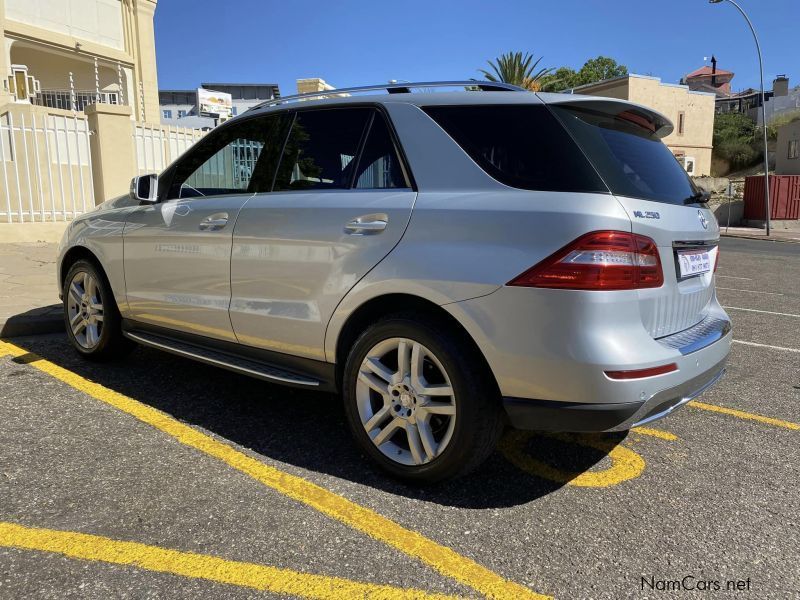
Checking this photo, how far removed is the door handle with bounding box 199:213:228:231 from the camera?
11.5ft

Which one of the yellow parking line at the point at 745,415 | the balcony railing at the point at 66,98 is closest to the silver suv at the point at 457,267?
the yellow parking line at the point at 745,415

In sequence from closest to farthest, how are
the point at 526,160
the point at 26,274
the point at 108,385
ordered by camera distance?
the point at 526,160
the point at 108,385
the point at 26,274

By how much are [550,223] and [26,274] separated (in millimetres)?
7796

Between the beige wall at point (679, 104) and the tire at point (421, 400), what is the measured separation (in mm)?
42610

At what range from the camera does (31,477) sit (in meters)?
2.86

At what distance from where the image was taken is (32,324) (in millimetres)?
5438

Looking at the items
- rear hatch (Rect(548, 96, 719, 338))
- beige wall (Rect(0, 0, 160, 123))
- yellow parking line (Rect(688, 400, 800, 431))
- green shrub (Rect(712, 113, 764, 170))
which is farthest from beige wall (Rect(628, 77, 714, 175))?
rear hatch (Rect(548, 96, 719, 338))

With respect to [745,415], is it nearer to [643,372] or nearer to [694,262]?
[694,262]

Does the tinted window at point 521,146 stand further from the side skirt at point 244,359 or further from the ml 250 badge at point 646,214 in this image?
the side skirt at point 244,359

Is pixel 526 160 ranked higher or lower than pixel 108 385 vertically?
higher

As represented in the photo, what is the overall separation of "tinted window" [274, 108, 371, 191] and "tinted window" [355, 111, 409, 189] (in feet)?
0.24

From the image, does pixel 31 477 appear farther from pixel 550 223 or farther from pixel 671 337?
pixel 671 337

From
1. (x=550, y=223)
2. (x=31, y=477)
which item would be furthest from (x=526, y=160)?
(x=31, y=477)

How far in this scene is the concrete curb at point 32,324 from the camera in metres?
5.33
